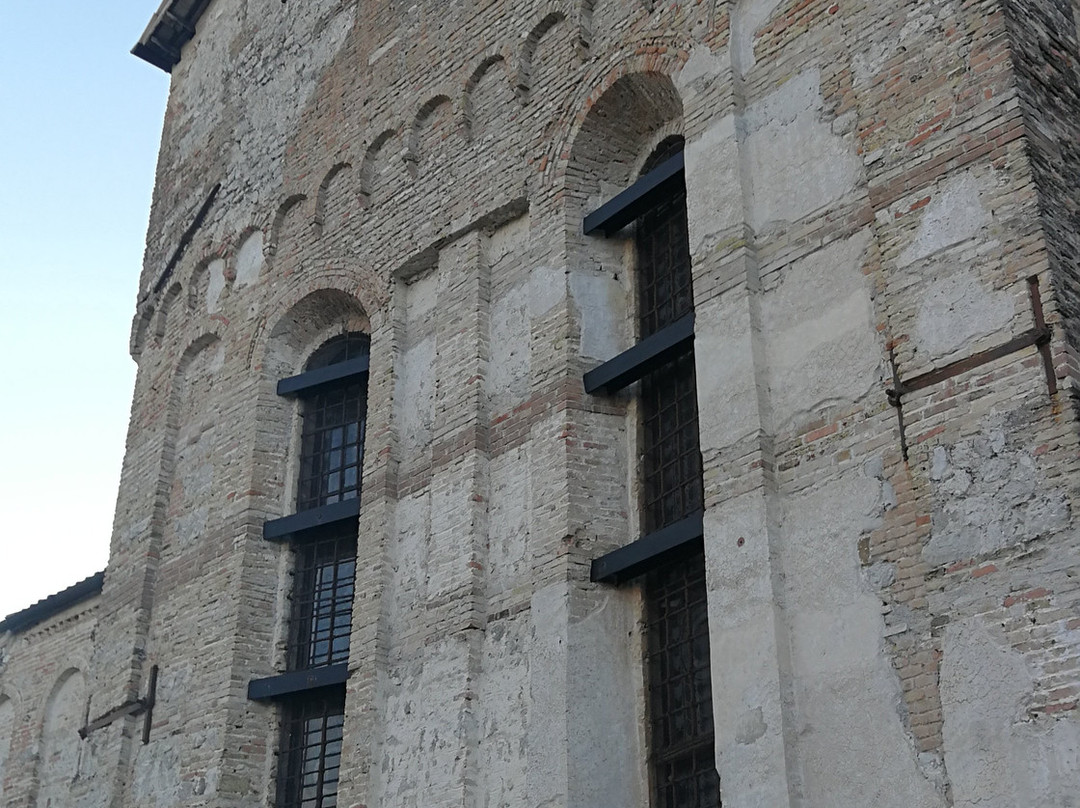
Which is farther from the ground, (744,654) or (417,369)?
(417,369)

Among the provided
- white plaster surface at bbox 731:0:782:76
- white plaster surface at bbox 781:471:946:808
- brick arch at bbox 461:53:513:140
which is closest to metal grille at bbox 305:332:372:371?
brick arch at bbox 461:53:513:140

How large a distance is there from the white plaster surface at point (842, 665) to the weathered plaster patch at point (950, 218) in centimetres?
137

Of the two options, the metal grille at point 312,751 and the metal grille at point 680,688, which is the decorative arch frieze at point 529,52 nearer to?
the metal grille at point 680,688

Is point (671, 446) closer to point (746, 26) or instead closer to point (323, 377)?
point (746, 26)

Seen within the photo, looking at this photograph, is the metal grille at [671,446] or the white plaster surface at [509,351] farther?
the white plaster surface at [509,351]

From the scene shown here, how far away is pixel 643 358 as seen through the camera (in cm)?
1021

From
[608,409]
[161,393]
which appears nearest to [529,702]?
[608,409]

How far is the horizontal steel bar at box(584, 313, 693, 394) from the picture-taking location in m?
9.95

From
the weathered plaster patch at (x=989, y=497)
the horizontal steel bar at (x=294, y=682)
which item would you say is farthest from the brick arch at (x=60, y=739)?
the weathered plaster patch at (x=989, y=497)

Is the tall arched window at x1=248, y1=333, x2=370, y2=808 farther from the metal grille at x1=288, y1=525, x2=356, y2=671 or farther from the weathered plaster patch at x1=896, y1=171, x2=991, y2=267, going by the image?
the weathered plaster patch at x1=896, y1=171, x2=991, y2=267

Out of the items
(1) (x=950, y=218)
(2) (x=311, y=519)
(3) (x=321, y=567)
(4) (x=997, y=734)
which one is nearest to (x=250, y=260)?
(2) (x=311, y=519)

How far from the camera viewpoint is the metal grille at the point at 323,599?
1259 cm

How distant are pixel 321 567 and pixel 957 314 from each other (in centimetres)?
719

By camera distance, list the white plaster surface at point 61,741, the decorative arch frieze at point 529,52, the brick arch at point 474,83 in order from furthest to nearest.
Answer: the white plaster surface at point 61,741
the brick arch at point 474,83
the decorative arch frieze at point 529,52
